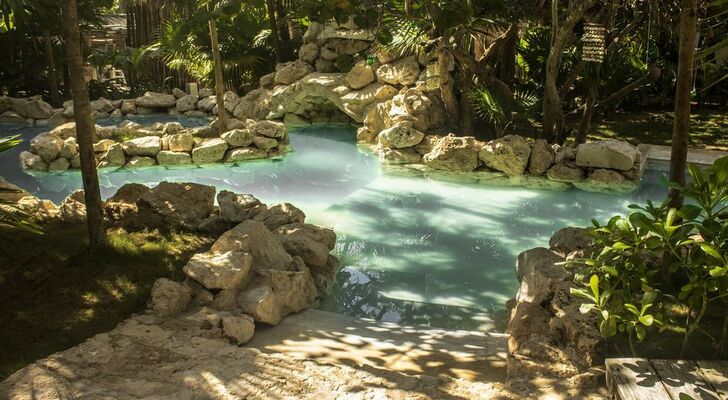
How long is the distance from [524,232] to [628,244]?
392cm

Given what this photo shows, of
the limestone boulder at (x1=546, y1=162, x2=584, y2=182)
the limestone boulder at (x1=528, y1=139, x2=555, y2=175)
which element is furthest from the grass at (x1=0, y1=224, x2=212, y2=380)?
the limestone boulder at (x1=546, y1=162, x2=584, y2=182)

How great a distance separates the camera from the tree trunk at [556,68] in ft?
28.3

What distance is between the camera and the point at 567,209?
8.24m

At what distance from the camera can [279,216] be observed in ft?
21.4

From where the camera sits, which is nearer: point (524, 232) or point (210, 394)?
point (210, 394)

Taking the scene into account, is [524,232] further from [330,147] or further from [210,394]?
[330,147]

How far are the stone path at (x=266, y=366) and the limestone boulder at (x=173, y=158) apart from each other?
7313 millimetres

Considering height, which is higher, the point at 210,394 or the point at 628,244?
the point at 628,244

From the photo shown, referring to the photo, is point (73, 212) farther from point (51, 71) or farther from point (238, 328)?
point (51, 71)

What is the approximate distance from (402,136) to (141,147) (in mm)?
4725

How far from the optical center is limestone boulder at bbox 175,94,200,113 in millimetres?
17375

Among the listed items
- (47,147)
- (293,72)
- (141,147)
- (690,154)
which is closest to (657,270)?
(690,154)

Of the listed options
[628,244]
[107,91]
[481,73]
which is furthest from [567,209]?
[107,91]

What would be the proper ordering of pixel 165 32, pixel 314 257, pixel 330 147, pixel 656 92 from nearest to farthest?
pixel 314 257 < pixel 330 147 < pixel 656 92 < pixel 165 32
